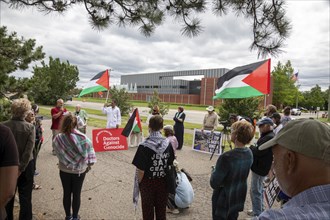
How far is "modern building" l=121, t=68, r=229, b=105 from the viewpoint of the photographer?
72.8 metres

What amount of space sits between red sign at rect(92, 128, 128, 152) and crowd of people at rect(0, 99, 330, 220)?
17.0 feet

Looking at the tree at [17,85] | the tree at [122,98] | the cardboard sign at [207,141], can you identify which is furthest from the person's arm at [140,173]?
the tree at [122,98]

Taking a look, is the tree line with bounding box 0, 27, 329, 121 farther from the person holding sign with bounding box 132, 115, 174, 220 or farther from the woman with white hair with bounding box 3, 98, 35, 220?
the person holding sign with bounding box 132, 115, 174, 220

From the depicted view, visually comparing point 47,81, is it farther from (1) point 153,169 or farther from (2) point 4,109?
(1) point 153,169

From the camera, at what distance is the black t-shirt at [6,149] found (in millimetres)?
2115

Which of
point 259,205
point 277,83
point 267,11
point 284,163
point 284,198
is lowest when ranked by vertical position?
point 259,205

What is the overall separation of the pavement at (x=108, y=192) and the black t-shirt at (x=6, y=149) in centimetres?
243

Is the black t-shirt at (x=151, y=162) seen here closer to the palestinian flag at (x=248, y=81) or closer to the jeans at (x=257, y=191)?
the jeans at (x=257, y=191)

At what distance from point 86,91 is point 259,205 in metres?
10.0

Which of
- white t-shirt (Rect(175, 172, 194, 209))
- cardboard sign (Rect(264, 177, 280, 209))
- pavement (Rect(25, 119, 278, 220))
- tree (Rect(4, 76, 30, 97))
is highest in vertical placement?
tree (Rect(4, 76, 30, 97))

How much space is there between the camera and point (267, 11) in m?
3.56

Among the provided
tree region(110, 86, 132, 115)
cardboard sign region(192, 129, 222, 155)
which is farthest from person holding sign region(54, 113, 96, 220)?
tree region(110, 86, 132, 115)

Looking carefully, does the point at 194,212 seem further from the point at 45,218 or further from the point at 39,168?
the point at 39,168

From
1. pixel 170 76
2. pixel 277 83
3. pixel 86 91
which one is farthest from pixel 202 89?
pixel 86 91
